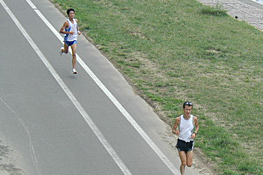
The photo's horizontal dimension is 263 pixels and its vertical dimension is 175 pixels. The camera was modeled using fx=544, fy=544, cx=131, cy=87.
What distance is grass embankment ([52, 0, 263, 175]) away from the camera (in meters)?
12.5

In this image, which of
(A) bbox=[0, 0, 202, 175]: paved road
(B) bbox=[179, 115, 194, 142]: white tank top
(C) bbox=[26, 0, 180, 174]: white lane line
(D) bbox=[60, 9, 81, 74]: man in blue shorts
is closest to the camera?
(B) bbox=[179, 115, 194, 142]: white tank top

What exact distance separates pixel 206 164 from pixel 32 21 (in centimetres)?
1159

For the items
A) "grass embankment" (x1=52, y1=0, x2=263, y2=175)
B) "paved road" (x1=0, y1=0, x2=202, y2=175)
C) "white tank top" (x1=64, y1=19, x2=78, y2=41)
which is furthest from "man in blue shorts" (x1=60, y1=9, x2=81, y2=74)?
"grass embankment" (x1=52, y1=0, x2=263, y2=175)

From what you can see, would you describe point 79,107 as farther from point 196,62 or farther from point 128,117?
point 196,62

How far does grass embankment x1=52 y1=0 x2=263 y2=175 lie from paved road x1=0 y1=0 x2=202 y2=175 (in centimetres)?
74

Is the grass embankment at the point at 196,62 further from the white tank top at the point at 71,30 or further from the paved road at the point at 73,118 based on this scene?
the white tank top at the point at 71,30

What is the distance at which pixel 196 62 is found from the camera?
58.3 ft

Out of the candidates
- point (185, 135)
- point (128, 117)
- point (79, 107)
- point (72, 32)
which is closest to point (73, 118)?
point (79, 107)

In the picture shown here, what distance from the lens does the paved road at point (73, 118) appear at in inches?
439

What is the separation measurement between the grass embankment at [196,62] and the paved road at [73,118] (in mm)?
744

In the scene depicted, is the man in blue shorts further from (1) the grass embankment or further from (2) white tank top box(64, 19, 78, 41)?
(1) the grass embankment

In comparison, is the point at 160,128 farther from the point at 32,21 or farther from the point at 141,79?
the point at 32,21

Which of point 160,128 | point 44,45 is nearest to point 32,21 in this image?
point 44,45

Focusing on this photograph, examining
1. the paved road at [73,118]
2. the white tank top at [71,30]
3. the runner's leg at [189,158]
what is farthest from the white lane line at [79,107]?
the runner's leg at [189,158]
